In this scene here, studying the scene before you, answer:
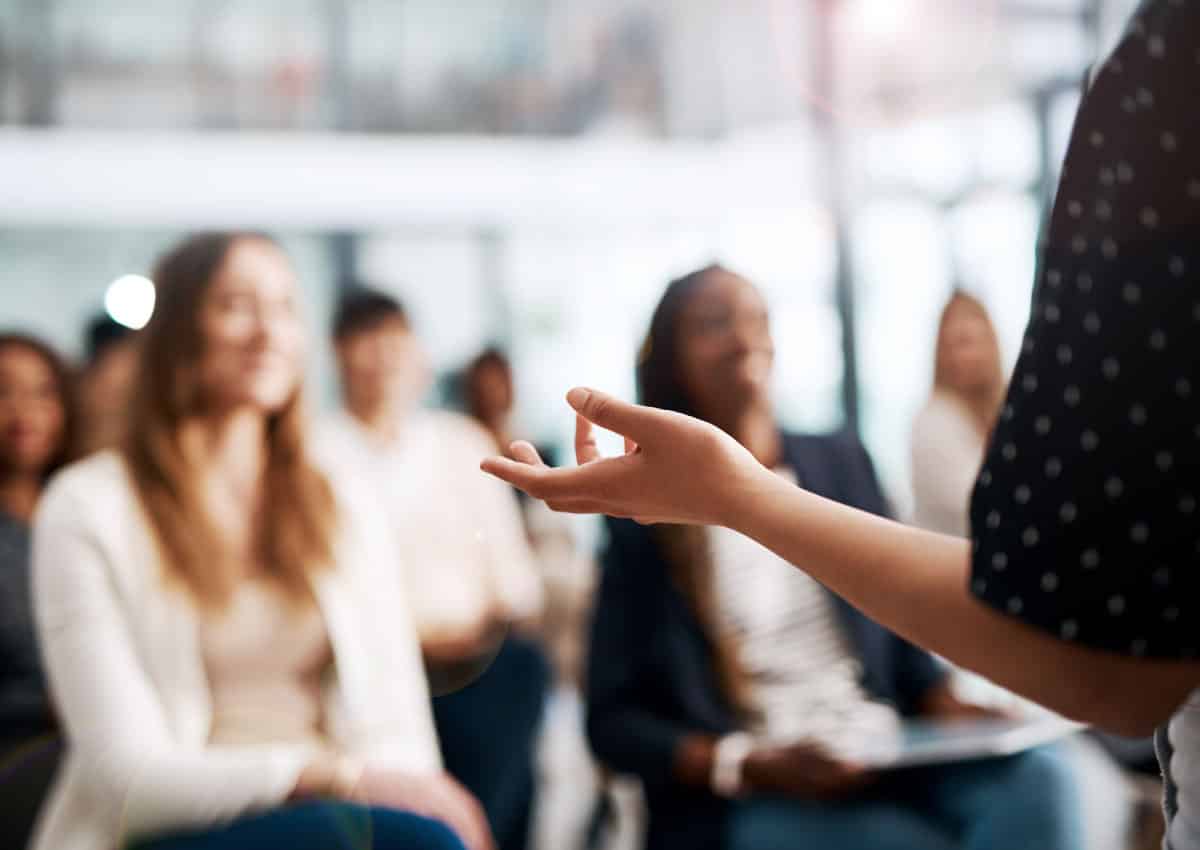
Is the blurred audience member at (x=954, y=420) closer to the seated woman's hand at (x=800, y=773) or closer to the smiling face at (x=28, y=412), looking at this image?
the seated woman's hand at (x=800, y=773)

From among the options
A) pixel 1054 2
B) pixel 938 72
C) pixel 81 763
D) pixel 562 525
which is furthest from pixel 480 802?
pixel 938 72

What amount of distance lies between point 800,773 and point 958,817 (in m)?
0.24

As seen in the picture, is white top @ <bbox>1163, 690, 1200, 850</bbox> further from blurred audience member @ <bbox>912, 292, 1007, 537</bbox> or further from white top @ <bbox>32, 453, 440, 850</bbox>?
→ white top @ <bbox>32, 453, 440, 850</bbox>

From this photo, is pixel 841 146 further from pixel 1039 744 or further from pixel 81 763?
pixel 81 763

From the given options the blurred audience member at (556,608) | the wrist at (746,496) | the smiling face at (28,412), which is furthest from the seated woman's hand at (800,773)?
the blurred audience member at (556,608)

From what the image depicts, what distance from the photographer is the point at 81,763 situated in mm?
1242

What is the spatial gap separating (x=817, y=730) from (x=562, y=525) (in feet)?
8.55

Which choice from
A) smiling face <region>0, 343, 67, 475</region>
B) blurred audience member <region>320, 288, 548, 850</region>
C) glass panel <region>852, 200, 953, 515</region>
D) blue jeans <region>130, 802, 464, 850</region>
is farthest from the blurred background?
blue jeans <region>130, 802, 464, 850</region>

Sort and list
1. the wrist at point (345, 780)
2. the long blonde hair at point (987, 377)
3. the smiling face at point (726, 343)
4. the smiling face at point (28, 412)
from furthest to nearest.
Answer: the smiling face at point (28, 412) < the wrist at point (345, 780) < the long blonde hair at point (987, 377) < the smiling face at point (726, 343)

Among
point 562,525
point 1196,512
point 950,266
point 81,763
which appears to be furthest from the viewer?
point 562,525

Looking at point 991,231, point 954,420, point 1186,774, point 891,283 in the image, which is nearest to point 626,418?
point 1186,774

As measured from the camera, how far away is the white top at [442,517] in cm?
227

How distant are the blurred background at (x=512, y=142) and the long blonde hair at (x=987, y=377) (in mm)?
2182

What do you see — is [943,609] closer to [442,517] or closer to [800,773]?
[800,773]
